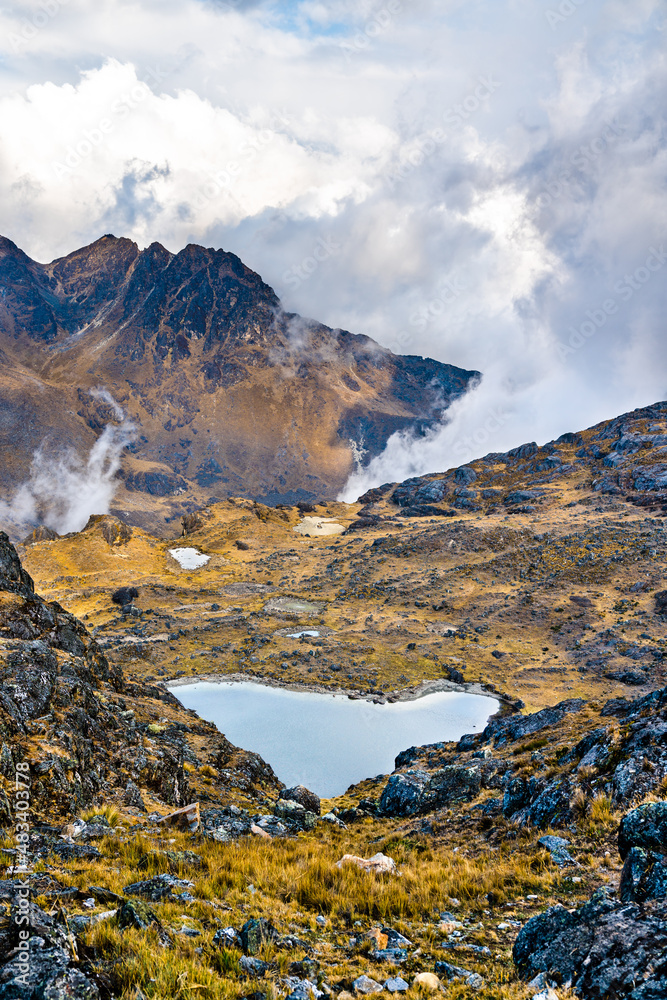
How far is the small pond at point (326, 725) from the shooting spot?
122 feet

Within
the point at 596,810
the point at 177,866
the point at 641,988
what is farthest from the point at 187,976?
the point at 596,810

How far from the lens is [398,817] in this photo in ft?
70.9

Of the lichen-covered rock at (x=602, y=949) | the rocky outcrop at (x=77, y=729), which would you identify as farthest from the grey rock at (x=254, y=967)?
the rocky outcrop at (x=77, y=729)

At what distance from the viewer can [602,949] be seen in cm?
557

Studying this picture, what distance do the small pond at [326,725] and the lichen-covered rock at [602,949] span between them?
3032 cm

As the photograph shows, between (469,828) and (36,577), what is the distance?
12646cm

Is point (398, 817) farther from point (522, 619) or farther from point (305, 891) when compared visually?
point (522, 619)

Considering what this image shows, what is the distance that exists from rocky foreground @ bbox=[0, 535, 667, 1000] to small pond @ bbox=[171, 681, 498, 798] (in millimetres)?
15228

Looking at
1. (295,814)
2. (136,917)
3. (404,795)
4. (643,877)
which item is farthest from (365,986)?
(404,795)

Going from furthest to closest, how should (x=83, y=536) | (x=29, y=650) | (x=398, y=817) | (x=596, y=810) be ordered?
(x=83, y=536), (x=398, y=817), (x=29, y=650), (x=596, y=810)

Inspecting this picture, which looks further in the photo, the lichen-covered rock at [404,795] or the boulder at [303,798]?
the boulder at [303,798]

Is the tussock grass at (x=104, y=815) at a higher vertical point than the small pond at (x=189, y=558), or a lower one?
lower

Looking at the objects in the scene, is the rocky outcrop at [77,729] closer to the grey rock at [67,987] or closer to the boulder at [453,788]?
the boulder at [453,788]

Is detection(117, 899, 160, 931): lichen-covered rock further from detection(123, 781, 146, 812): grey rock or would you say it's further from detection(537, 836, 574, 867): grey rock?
detection(123, 781, 146, 812): grey rock
